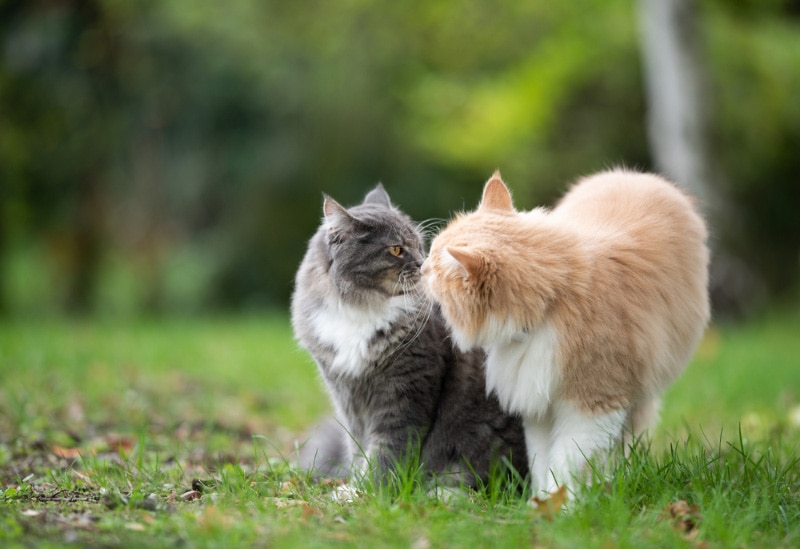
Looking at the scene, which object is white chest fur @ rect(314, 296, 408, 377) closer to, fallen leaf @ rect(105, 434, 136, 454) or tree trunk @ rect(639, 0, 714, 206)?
fallen leaf @ rect(105, 434, 136, 454)

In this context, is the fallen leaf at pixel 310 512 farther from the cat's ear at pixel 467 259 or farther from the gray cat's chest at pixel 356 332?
the cat's ear at pixel 467 259

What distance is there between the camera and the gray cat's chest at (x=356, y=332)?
3338 mm

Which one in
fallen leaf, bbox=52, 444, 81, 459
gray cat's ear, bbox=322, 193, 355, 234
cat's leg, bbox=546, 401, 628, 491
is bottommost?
fallen leaf, bbox=52, 444, 81, 459

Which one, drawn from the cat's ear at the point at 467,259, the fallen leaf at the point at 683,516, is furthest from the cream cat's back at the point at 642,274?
the fallen leaf at the point at 683,516

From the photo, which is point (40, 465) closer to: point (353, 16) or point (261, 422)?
point (261, 422)

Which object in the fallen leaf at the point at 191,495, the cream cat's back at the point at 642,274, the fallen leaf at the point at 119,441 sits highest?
the cream cat's back at the point at 642,274

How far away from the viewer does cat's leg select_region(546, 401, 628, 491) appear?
300cm

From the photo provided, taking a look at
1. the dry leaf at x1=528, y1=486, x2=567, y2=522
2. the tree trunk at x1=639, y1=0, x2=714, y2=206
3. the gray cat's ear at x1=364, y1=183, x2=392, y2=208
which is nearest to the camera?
the dry leaf at x1=528, y1=486, x2=567, y2=522

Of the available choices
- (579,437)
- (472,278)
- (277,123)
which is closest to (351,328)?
(472,278)

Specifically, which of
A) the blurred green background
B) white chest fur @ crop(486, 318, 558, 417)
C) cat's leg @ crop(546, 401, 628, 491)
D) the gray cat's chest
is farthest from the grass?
the blurred green background

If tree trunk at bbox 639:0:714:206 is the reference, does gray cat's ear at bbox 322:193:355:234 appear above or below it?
below

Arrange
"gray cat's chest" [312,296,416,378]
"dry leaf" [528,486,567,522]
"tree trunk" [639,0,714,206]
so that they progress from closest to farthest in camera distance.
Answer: "dry leaf" [528,486,567,522] → "gray cat's chest" [312,296,416,378] → "tree trunk" [639,0,714,206]

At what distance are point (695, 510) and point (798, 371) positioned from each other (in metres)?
4.05

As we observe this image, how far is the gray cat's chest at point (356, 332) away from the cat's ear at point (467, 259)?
534 millimetres
